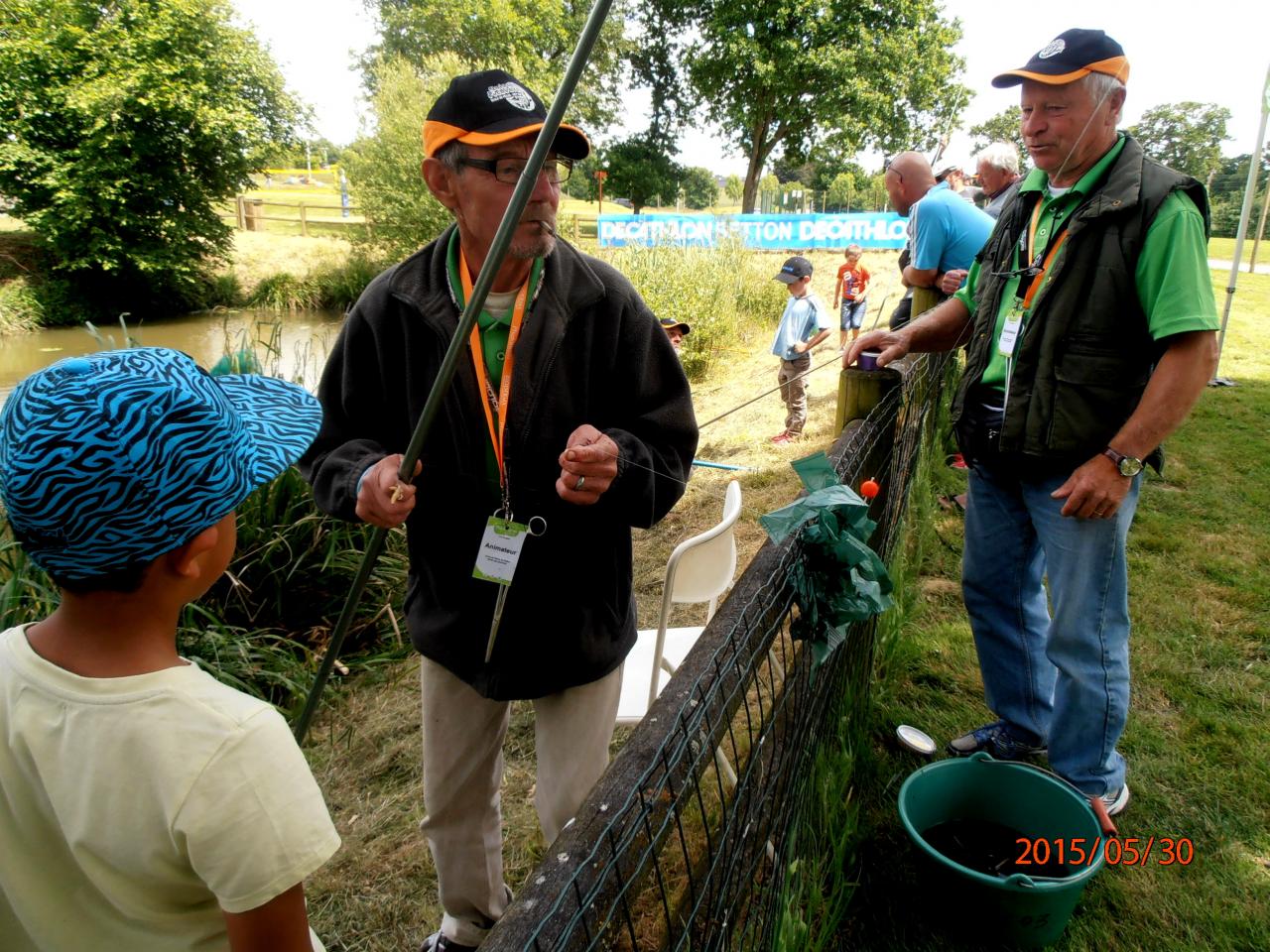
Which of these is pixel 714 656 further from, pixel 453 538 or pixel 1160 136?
pixel 1160 136

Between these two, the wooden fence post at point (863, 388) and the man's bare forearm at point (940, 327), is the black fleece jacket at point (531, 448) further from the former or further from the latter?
the man's bare forearm at point (940, 327)

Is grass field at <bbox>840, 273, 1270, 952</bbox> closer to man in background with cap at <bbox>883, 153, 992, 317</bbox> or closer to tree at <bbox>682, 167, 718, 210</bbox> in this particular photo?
man in background with cap at <bbox>883, 153, 992, 317</bbox>

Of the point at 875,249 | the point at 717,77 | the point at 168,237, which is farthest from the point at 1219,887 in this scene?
the point at 717,77

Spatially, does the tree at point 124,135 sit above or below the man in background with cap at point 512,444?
above

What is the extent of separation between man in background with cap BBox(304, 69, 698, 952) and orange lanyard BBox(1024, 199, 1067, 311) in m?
1.05

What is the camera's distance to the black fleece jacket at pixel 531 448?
5.34 feet

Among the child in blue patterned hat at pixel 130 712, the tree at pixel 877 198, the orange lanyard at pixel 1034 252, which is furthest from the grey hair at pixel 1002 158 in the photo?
the tree at pixel 877 198

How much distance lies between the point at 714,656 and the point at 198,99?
83.5 ft

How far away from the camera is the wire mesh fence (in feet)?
2.95

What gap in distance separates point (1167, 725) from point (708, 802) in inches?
65.9

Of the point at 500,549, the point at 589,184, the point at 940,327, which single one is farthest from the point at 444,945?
the point at 589,184

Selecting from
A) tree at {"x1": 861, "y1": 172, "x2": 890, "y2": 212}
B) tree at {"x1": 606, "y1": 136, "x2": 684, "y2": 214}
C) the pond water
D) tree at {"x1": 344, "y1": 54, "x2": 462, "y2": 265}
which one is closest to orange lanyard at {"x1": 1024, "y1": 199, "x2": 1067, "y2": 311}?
the pond water

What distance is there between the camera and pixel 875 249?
2028 cm
